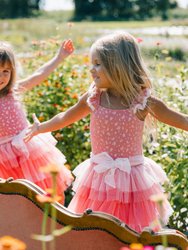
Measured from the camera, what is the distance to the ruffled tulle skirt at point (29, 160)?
3.26 meters

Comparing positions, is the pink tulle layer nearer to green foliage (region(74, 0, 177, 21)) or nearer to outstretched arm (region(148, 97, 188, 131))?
outstretched arm (region(148, 97, 188, 131))

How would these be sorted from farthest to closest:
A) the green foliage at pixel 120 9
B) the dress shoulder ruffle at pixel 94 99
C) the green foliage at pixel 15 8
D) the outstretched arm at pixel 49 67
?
1. the green foliage at pixel 120 9
2. the green foliage at pixel 15 8
3. the outstretched arm at pixel 49 67
4. the dress shoulder ruffle at pixel 94 99

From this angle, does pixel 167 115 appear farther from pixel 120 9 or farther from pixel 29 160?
pixel 120 9

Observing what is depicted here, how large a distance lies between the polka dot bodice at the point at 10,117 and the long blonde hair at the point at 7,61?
36 mm

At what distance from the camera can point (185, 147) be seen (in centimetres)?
327

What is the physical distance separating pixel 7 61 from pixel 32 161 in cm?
52

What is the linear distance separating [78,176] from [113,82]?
460mm

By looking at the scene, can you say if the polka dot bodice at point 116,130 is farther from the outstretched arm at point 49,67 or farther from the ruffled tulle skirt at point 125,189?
the outstretched arm at point 49,67

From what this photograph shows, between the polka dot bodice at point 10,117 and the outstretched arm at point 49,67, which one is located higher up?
the outstretched arm at point 49,67

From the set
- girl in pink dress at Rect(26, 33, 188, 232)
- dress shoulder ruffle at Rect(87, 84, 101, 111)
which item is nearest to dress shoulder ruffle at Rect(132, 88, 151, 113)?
girl in pink dress at Rect(26, 33, 188, 232)

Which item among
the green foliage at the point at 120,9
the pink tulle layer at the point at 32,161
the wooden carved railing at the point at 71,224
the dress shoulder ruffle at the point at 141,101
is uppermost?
the dress shoulder ruffle at the point at 141,101

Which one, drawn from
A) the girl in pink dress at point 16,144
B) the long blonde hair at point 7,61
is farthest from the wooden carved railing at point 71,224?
the long blonde hair at point 7,61

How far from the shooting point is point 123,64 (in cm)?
260

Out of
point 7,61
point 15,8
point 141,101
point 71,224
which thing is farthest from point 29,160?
point 15,8
